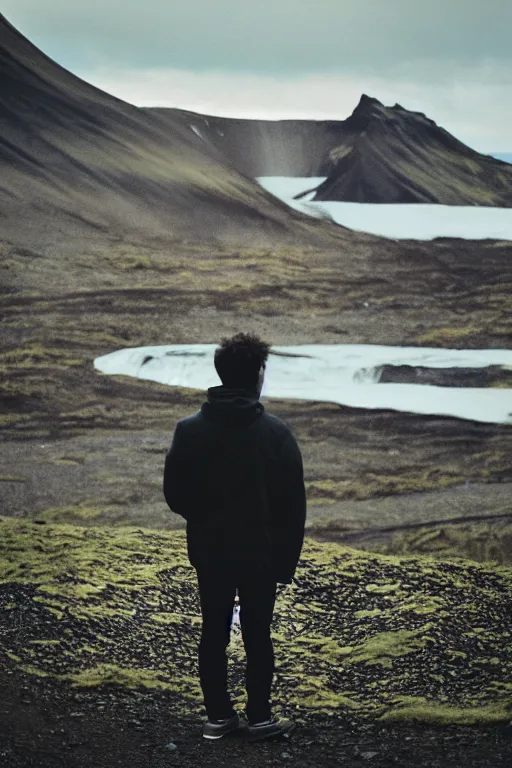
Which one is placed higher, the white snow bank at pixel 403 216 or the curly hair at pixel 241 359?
the white snow bank at pixel 403 216

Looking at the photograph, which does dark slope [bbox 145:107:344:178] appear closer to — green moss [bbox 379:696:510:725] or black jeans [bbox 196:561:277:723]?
green moss [bbox 379:696:510:725]

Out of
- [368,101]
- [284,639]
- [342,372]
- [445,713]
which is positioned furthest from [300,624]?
[368,101]

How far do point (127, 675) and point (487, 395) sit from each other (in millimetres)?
2617

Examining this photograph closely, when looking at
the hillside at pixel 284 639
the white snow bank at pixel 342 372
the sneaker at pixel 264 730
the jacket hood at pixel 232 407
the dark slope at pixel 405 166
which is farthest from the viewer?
the dark slope at pixel 405 166

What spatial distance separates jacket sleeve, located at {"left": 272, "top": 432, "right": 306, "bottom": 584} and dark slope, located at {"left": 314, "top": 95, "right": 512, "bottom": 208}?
366cm

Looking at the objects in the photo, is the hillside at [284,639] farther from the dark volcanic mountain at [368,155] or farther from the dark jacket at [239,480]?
the dark volcanic mountain at [368,155]

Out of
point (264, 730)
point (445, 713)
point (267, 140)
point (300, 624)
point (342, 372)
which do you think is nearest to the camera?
point (264, 730)

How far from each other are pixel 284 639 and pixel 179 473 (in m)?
1.58

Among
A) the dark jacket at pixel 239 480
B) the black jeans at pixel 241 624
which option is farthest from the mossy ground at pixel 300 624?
the dark jacket at pixel 239 480

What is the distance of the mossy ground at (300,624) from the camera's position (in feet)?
11.4

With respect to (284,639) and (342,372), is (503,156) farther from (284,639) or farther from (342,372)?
(284,639)

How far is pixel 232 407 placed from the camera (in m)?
2.57

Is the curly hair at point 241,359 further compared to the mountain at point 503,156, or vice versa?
the mountain at point 503,156

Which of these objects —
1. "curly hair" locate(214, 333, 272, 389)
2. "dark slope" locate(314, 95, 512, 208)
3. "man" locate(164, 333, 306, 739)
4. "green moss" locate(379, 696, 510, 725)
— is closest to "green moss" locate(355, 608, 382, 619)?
"green moss" locate(379, 696, 510, 725)
